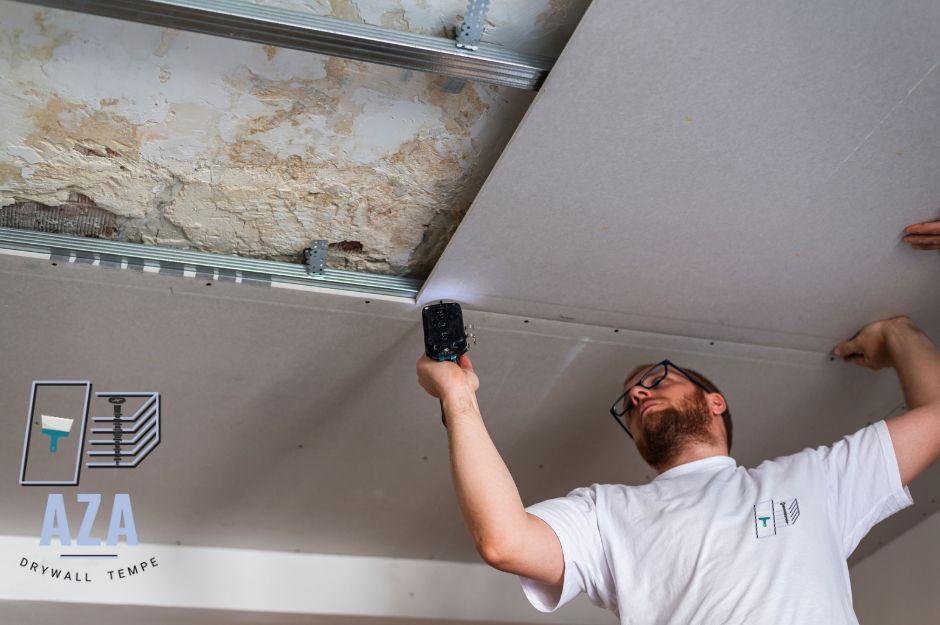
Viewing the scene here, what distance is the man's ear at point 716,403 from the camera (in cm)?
217

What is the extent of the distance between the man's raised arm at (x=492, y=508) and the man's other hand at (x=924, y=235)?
39.4 inches

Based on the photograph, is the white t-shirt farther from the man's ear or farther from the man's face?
the man's ear

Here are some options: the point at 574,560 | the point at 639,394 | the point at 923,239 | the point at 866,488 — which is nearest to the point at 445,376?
the point at 574,560

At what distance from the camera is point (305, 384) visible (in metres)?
2.27

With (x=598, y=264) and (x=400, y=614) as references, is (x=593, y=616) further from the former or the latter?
(x=598, y=264)

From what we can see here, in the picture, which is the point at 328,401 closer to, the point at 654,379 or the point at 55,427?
the point at 55,427

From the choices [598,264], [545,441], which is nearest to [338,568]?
[545,441]

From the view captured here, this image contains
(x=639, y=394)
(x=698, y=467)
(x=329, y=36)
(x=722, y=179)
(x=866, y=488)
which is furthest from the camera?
(x=639, y=394)

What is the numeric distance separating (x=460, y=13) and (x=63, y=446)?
1.60 m

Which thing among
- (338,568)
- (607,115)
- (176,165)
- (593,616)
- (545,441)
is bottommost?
(593,616)

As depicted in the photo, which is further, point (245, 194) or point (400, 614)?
point (400, 614)

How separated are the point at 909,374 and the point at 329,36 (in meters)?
1.49

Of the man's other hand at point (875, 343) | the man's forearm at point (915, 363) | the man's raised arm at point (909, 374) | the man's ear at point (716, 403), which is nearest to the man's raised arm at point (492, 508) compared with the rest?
the man's ear at point (716, 403)

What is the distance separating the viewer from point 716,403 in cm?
219
